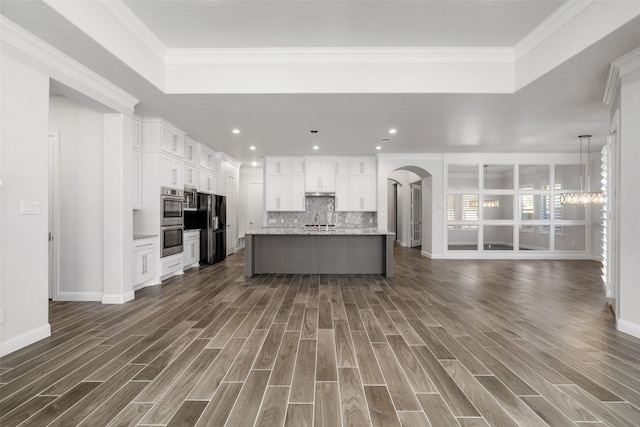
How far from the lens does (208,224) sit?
7.12m

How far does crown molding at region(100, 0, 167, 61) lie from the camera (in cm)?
305

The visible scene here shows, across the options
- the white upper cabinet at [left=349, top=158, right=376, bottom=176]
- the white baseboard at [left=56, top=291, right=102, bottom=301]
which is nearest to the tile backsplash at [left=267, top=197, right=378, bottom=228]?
the white upper cabinet at [left=349, top=158, right=376, bottom=176]

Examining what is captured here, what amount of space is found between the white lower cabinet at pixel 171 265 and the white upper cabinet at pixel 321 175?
3.83m

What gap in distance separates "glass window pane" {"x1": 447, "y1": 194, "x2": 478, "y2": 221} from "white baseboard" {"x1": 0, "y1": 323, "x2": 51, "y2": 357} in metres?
8.20

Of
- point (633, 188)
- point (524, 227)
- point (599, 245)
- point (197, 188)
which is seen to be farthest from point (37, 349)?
point (599, 245)

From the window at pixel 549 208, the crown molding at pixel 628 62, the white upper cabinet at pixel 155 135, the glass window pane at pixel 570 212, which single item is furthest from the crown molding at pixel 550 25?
the glass window pane at pixel 570 212

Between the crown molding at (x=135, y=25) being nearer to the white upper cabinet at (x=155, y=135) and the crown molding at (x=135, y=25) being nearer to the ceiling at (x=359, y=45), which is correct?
the ceiling at (x=359, y=45)

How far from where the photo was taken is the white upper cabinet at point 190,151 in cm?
642

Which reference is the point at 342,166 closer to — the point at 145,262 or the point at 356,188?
the point at 356,188

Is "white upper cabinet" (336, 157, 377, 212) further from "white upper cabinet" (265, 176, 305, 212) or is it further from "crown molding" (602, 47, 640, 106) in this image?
"crown molding" (602, 47, 640, 106)

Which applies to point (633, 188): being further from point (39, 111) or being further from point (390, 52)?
point (39, 111)

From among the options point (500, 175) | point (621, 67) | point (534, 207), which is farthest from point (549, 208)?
point (621, 67)

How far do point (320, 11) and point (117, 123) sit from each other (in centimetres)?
302

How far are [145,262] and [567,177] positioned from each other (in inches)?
403
